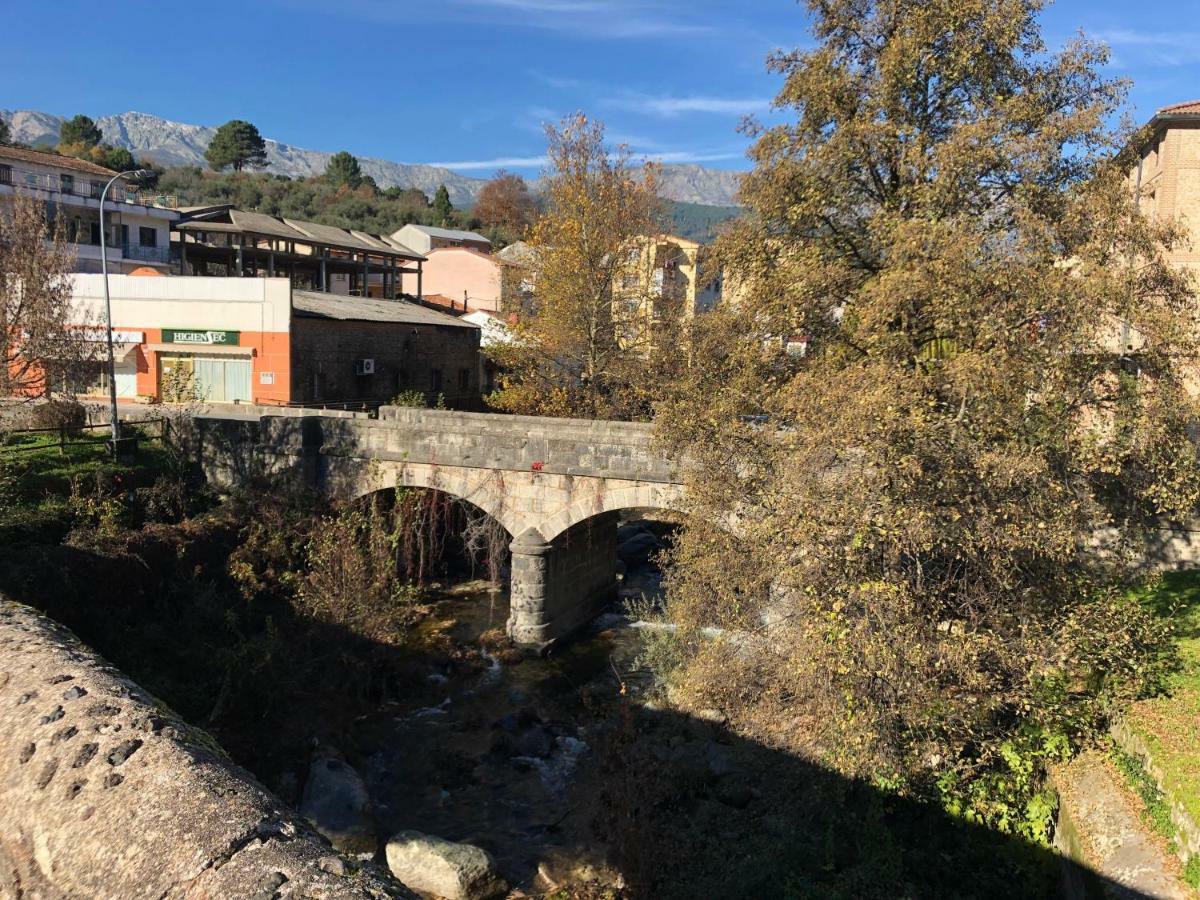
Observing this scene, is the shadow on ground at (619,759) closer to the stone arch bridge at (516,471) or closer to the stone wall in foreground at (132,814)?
the stone arch bridge at (516,471)

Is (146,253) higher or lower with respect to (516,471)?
higher

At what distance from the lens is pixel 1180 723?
877 centimetres

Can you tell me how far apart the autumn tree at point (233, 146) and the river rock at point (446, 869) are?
91.6 meters

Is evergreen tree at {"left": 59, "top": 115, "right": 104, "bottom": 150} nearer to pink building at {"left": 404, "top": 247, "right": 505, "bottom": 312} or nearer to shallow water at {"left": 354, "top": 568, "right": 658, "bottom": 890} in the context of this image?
pink building at {"left": 404, "top": 247, "right": 505, "bottom": 312}

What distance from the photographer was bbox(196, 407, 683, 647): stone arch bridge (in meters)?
17.5

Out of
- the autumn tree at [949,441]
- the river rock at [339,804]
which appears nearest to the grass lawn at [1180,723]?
the autumn tree at [949,441]

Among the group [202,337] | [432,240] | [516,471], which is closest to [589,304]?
[516,471]

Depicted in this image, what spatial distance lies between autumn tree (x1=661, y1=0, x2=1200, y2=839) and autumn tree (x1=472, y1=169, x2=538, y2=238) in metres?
60.3

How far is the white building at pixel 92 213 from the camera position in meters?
40.2

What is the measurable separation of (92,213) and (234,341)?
23266mm

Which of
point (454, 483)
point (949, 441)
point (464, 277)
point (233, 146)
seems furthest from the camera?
point (233, 146)

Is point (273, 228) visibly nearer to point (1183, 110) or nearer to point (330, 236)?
point (330, 236)

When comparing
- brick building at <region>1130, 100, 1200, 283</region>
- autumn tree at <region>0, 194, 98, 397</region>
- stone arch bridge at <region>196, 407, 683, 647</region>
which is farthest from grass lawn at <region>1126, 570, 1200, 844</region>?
autumn tree at <region>0, 194, 98, 397</region>

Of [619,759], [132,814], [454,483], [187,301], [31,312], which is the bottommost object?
[619,759]
